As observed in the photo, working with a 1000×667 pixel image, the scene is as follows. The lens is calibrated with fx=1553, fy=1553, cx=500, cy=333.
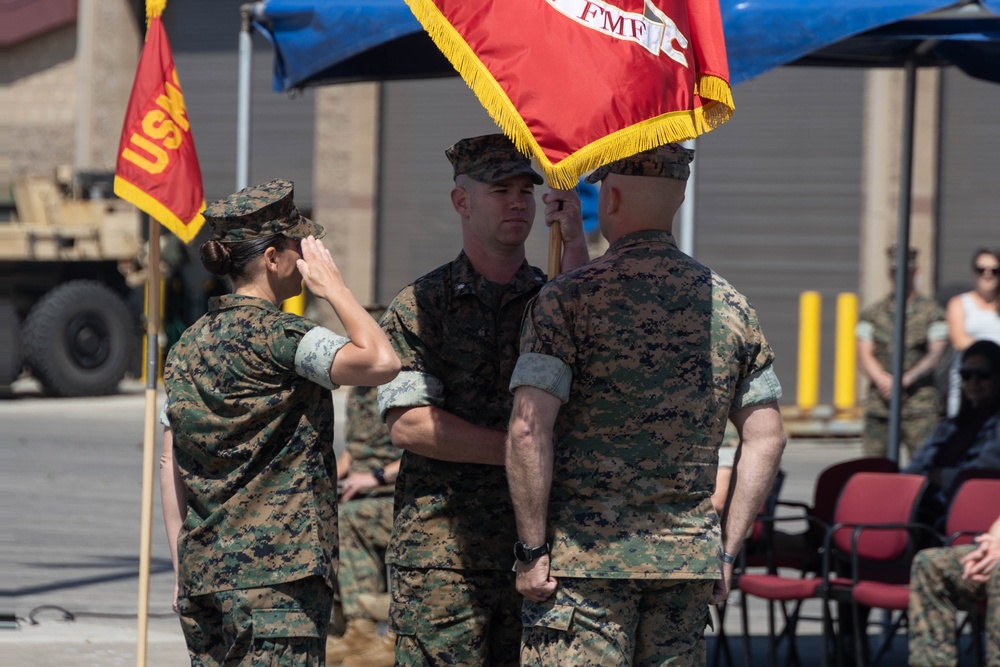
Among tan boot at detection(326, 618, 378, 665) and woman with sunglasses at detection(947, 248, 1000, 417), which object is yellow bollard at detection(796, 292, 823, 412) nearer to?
woman with sunglasses at detection(947, 248, 1000, 417)

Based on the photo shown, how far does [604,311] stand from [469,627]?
93 centimetres

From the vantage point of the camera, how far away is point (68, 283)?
61.3ft

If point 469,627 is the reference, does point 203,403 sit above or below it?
above

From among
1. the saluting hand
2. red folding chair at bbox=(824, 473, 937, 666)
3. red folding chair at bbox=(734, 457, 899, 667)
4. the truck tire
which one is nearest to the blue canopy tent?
red folding chair at bbox=(734, 457, 899, 667)

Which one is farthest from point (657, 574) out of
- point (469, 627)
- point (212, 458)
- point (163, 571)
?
point (163, 571)

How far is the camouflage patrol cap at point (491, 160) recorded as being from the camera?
4.03 meters

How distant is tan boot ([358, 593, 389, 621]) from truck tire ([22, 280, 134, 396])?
483 inches

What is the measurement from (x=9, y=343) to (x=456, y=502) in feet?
48.2

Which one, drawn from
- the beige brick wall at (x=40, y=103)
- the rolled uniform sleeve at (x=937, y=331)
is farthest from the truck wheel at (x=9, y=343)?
the rolled uniform sleeve at (x=937, y=331)

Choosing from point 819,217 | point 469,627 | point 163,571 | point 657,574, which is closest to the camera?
point 657,574

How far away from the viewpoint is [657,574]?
3.61m

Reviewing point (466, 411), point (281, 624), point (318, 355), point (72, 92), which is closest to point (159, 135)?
point (466, 411)

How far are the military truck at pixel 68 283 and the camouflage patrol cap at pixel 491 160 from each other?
576 inches

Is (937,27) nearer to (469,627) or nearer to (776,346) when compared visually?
(469,627)
